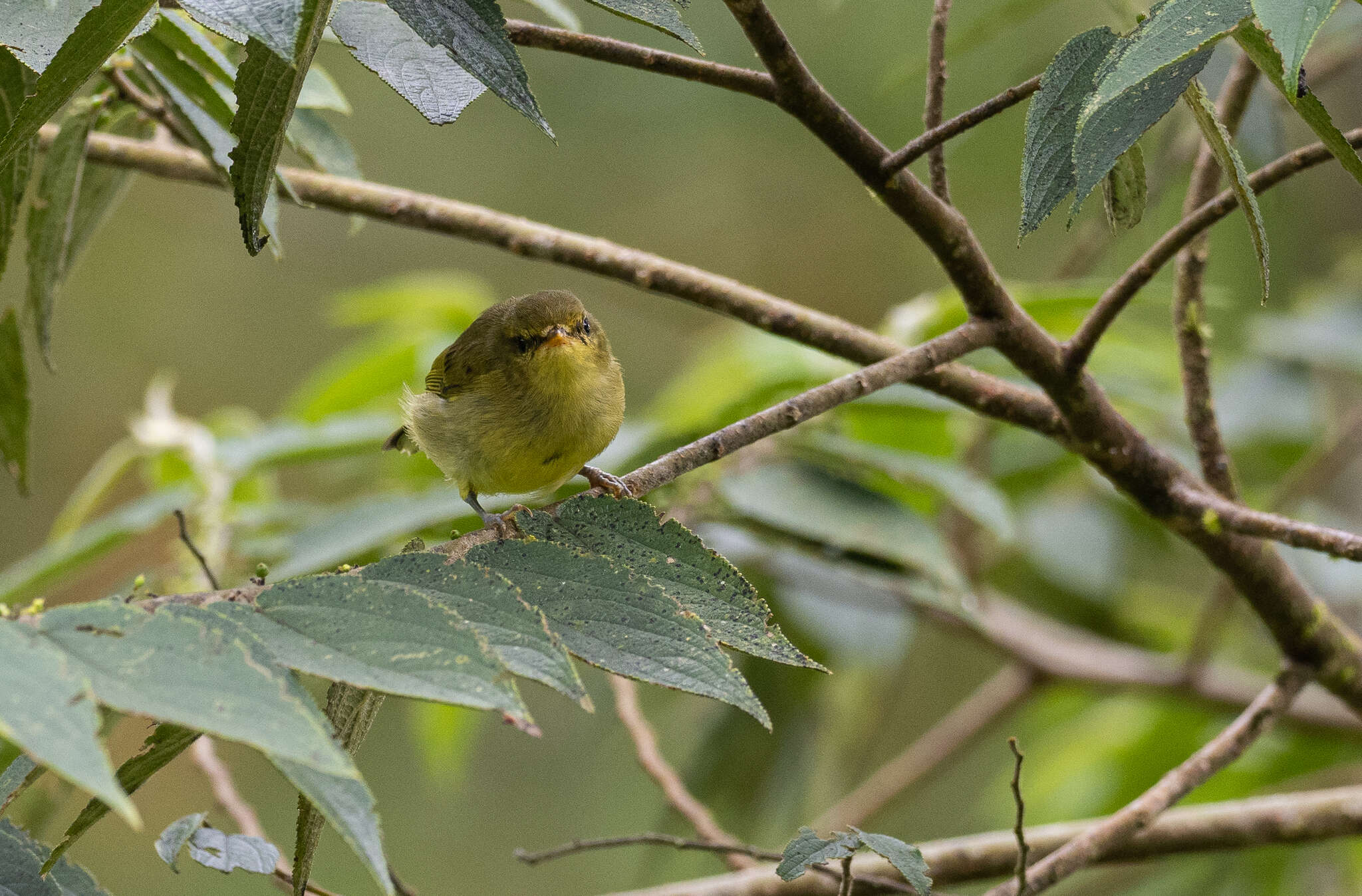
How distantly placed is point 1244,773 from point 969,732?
71 cm

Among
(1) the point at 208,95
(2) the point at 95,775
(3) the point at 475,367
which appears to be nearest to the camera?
(2) the point at 95,775

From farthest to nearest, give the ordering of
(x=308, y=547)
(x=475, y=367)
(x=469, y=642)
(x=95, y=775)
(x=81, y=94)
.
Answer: (x=475, y=367), (x=308, y=547), (x=81, y=94), (x=469, y=642), (x=95, y=775)

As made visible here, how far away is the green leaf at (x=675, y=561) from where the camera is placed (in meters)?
0.91

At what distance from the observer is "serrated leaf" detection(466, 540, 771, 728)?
82 cm

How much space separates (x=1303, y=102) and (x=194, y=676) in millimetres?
821

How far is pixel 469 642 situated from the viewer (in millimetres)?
747

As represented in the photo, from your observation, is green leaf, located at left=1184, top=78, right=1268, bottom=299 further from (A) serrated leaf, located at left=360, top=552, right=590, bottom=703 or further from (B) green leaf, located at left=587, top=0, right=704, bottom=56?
(A) serrated leaf, located at left=360, top=552, right=590, bottom=703

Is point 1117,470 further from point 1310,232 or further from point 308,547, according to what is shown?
point 1310,232

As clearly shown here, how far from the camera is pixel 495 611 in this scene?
2.69 feet

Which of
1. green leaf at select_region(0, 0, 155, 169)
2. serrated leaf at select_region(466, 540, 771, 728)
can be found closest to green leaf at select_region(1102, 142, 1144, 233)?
serrated leaf at select_region(466, 540, 771, 728)

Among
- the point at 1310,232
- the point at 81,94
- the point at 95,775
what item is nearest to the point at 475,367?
the point at 81,94

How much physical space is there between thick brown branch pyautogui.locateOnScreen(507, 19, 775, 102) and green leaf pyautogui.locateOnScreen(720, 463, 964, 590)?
947 mm

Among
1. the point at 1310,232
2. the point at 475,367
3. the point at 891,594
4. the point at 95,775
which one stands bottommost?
the point at 95,775

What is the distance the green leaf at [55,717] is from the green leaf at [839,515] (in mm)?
1409
